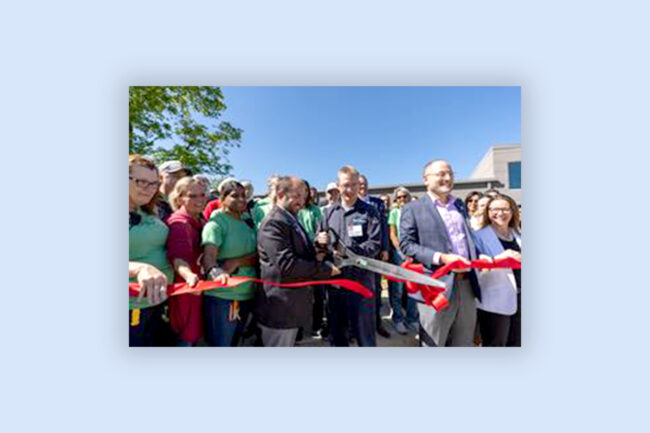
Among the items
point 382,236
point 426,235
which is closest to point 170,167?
point 382,236

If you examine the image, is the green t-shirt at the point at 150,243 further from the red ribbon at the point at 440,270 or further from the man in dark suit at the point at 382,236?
the red ribbon at the point at 440,270

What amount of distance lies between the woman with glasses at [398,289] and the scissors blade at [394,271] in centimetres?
26

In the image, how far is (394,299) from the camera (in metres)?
2.97

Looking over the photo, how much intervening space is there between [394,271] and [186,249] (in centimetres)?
175

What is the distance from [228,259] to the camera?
7.20 ft

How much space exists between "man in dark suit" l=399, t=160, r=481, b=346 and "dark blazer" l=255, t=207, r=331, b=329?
2.83 ft

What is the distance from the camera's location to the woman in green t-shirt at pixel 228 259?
83.4 inches

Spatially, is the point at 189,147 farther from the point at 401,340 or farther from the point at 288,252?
the point at 401,340

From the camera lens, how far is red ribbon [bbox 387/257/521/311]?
2274 mm

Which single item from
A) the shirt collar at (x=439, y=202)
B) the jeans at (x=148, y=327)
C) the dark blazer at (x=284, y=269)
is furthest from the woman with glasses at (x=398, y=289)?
the jeans at (x=148, y=327)

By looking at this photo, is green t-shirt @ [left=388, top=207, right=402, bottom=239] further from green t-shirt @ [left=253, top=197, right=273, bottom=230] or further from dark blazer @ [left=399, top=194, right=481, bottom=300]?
green t-shirt @ [left=253, top=197, right=273, bottom=230]

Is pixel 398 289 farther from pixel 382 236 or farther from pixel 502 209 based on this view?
pixel 502 209
